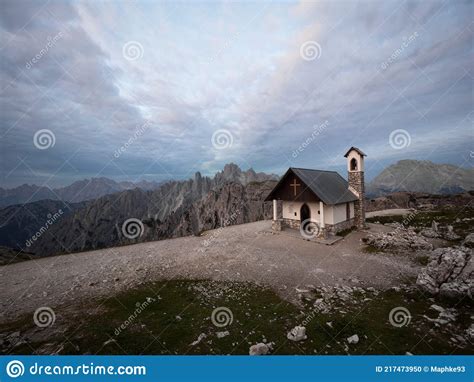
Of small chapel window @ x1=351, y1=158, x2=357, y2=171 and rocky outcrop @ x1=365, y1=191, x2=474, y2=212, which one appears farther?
rocky outcrop @ x1=365, y1=191, x2=474, y2=212

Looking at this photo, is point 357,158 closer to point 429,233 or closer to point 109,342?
point 429,233

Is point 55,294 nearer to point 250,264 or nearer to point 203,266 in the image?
point 203,266

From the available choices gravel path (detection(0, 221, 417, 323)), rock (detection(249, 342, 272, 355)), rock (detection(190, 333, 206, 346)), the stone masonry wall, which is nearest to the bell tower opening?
the stone masonry wall

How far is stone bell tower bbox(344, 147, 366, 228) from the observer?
2362 cm

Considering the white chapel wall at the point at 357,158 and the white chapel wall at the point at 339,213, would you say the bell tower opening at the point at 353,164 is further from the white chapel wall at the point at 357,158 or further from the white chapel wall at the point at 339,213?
the white chapel wall at the point at 339,213

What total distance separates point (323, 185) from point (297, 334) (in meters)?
18.2

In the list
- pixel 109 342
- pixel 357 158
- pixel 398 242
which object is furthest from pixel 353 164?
pixel 109 342

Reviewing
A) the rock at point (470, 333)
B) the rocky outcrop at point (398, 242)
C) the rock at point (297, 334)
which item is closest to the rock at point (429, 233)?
the rocky outcrop at point (398, 242)

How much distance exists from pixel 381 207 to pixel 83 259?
5628 centimetres

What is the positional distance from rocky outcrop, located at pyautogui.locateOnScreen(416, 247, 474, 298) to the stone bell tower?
42.7ft

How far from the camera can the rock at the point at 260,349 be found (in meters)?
6.75

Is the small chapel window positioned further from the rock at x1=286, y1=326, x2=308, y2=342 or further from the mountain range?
the mountain range

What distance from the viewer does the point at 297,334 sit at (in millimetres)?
7434

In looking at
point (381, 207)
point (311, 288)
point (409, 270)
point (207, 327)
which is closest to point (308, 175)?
point (409, 270)
